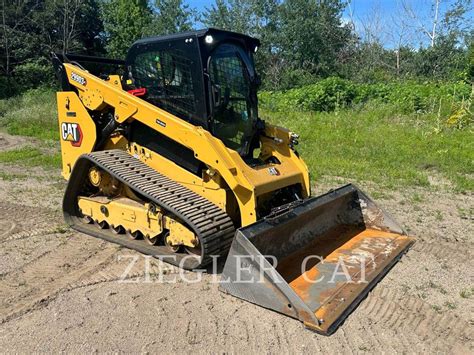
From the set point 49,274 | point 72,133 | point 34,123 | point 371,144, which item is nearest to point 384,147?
point 371,144

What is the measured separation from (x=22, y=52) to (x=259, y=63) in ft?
41.2

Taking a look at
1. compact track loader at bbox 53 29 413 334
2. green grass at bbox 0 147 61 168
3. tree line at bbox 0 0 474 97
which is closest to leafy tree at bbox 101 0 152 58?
tree line at bbox 0 0 474 97

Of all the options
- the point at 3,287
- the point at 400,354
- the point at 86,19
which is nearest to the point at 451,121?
the point at 400,354

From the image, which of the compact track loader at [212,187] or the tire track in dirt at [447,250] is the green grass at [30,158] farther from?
the tire track in dirt at [447,250]

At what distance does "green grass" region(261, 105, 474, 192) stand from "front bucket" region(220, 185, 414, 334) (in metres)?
2.52

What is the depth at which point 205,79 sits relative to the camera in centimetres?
441

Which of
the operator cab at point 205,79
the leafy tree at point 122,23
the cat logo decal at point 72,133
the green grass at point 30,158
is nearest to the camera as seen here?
the operator cab at point 205,79

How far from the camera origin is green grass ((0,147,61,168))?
9.09 m

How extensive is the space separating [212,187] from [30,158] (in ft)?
21.8

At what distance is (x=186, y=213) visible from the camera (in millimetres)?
4004

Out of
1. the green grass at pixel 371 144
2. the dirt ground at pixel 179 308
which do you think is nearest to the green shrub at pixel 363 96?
the green grass at pixel 371 144

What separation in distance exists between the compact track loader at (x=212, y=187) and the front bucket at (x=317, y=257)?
0.04 ft

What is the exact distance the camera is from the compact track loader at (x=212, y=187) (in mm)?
3764

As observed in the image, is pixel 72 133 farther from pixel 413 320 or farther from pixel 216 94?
pixel 413 320
